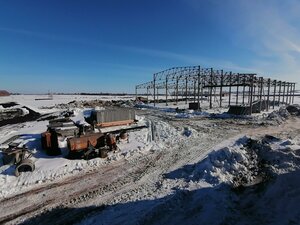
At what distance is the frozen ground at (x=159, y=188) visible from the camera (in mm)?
6770

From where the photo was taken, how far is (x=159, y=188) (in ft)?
28.4

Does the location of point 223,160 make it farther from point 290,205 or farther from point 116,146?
point 116,146

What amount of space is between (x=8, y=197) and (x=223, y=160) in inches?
315

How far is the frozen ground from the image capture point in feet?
22.2

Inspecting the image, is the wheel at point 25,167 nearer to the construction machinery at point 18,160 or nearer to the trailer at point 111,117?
the construction machinery at point 18,160

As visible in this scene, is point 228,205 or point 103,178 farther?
point 103,178

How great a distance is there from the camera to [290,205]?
6512 millimetres

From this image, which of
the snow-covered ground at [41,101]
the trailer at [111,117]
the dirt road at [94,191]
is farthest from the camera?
the snow-covered ground at [41,101]

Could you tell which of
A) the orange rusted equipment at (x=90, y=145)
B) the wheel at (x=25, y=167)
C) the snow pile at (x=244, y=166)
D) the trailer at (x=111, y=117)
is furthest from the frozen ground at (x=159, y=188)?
the trailer at (x=111, y=117)

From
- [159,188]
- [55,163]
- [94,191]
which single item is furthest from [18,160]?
[159,188]

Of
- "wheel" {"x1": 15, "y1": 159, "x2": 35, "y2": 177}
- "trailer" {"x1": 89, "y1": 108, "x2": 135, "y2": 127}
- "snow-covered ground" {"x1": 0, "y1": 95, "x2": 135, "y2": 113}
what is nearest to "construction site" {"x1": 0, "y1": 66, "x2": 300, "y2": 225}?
"wheel" {"x1": 15, "y1": 159, "x2": 35, "y2": 177}

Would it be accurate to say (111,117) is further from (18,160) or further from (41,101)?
(41,101)

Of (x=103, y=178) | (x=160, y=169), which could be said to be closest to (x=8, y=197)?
(x=103, y=178)

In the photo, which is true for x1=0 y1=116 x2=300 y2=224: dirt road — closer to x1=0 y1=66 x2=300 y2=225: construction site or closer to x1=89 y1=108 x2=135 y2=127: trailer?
x1=0 y1=66 x2=300 y2=225: construction site
